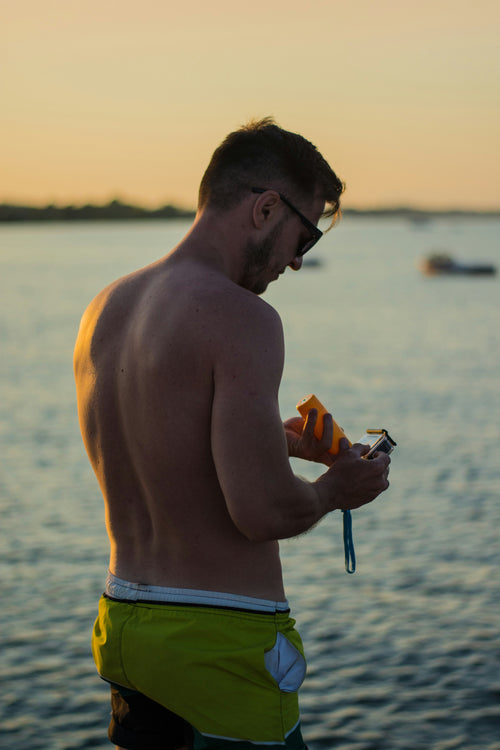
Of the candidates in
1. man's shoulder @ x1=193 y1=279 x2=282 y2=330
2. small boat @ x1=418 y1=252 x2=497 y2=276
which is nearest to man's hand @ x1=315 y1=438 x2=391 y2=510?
man's shoulder @ x1=193 y1=279 x2=282 y2=330

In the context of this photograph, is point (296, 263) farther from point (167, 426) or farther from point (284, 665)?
point (284, 665)

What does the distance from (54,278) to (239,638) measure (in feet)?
275

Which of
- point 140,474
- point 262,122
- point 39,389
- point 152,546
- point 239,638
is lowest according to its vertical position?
point 39,389

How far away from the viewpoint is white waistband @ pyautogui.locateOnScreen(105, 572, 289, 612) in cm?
241

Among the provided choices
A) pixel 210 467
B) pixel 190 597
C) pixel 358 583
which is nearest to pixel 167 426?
pixel 210 467

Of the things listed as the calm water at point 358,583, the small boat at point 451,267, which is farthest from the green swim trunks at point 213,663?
the small boat at point 451,267

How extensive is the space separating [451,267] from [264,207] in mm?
80663

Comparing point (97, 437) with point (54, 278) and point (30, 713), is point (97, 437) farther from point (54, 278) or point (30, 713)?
point (54, 278)

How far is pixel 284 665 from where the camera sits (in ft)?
8.17

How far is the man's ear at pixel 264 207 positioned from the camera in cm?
248

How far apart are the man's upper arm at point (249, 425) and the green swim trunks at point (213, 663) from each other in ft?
0.97

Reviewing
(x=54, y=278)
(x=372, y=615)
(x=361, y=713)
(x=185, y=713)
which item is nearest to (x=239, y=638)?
(x=185, y=713)

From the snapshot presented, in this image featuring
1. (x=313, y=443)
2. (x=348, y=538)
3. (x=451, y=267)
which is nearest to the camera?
(x=313, y=443)

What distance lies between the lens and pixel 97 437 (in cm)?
255
